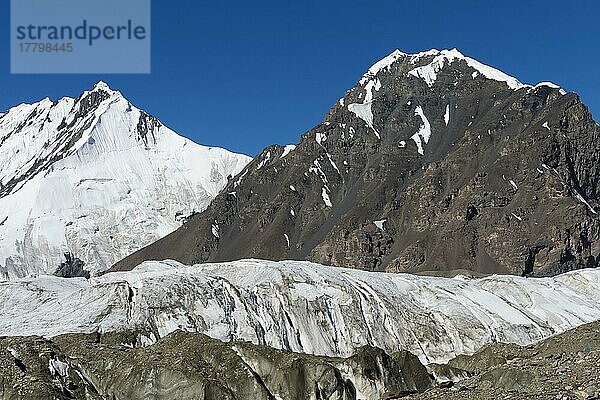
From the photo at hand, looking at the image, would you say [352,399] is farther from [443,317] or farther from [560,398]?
[443,317]

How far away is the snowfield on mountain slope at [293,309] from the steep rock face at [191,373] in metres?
25.5

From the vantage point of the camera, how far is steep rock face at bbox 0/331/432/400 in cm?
3175

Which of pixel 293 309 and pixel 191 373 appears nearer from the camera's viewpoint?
pixel 191 373

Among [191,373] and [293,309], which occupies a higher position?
[293,309]

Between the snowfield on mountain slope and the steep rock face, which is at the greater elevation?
the snowfield on mountain slope

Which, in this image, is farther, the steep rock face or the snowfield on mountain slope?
the snowfield on mountain slope

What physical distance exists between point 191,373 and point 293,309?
147ft

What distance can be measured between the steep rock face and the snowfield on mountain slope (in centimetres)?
2551

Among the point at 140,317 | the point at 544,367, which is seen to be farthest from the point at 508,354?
the point at 140,317

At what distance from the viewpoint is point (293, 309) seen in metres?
78.2

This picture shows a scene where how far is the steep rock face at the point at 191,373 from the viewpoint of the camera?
104 ft

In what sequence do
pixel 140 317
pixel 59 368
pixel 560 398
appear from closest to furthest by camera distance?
pixel 560 398
pixel 59 368
pixel 140 317

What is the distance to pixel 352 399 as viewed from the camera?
40.1 metres

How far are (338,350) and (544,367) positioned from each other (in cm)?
5018
